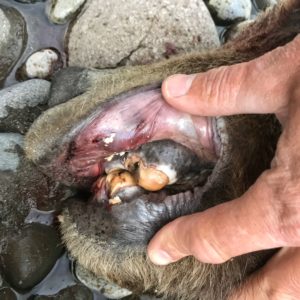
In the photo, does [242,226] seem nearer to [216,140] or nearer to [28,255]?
[216,140]

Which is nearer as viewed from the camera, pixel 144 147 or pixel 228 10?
pixel 144 147

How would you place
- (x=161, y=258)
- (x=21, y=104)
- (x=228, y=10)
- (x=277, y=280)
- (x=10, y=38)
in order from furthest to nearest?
(x=228, y=10) → (x=10, y=38) → (x=21, y=104) → (x=161, y=258) → (x=277, y=280)

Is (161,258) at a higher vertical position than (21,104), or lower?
lower

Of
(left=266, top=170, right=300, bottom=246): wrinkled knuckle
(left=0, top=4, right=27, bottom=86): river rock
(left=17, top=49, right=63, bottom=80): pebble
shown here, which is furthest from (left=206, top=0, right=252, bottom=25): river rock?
(left=266, top=170, right=300, bottom=246): wrinkled knuckle

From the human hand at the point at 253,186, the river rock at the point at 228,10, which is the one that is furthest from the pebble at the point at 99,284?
the river rock at the point at 228,10

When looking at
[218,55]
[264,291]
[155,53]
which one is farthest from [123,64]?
[264,291]

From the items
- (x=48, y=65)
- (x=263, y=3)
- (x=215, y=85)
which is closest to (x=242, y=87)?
(x=215, y=85)

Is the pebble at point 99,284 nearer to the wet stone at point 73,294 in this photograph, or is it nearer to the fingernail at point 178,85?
the wet stone at point 73,294

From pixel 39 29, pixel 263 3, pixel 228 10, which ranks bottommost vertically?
pixel 263 3
